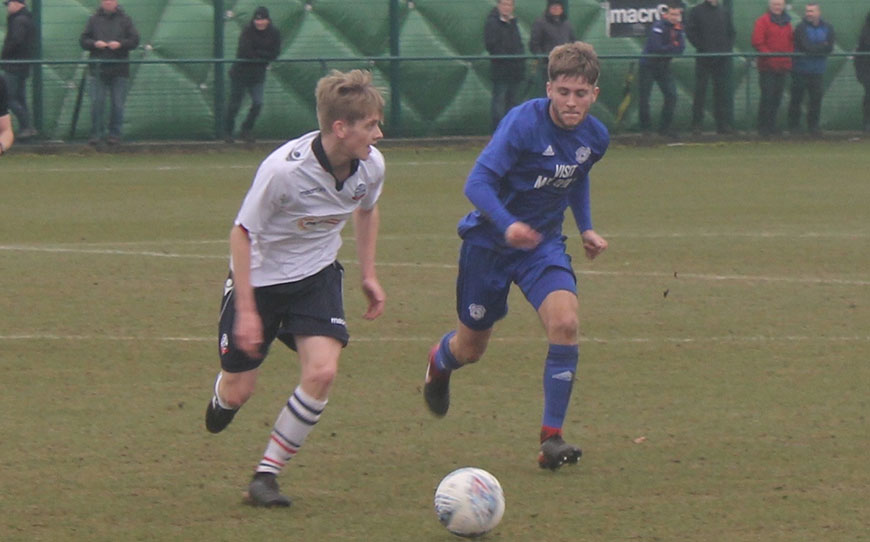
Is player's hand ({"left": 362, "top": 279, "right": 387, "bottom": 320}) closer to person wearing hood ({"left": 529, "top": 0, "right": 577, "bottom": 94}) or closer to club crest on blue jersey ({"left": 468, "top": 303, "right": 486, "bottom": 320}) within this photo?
club crest on blue jersey ({"left": 468, "top": 303, "right": 486, "bottom": 320})

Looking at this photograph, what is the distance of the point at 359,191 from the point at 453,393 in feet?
6.68

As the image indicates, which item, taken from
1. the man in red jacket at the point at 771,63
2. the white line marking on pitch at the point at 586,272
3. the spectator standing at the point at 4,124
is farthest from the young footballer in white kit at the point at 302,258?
the man in red jacket at the point at 771,63

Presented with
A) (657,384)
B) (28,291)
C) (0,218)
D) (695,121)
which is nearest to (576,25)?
(695,121)

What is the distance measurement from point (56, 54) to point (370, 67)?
4.37 metres

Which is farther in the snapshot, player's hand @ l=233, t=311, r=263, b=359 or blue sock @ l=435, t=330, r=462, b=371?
blue sock @ l=435, t=330, r=462, b=371

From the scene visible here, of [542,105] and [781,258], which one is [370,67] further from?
[542,105]

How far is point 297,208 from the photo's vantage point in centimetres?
575

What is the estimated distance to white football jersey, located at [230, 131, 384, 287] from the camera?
5637 mm

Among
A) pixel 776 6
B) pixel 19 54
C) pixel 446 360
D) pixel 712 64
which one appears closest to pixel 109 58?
pixel 19 54

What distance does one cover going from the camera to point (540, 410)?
725 centimetres

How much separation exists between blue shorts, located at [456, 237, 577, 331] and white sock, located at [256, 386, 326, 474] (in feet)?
3.84

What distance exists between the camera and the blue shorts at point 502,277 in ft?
21.1

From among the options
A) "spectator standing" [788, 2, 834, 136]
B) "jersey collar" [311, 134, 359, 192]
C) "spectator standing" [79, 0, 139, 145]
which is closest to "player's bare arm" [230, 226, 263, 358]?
"jersey collar" [311, 134, 359, 192]

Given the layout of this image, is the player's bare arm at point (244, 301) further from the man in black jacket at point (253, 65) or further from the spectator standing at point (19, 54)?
the man in black jacket at point (253, 65)
